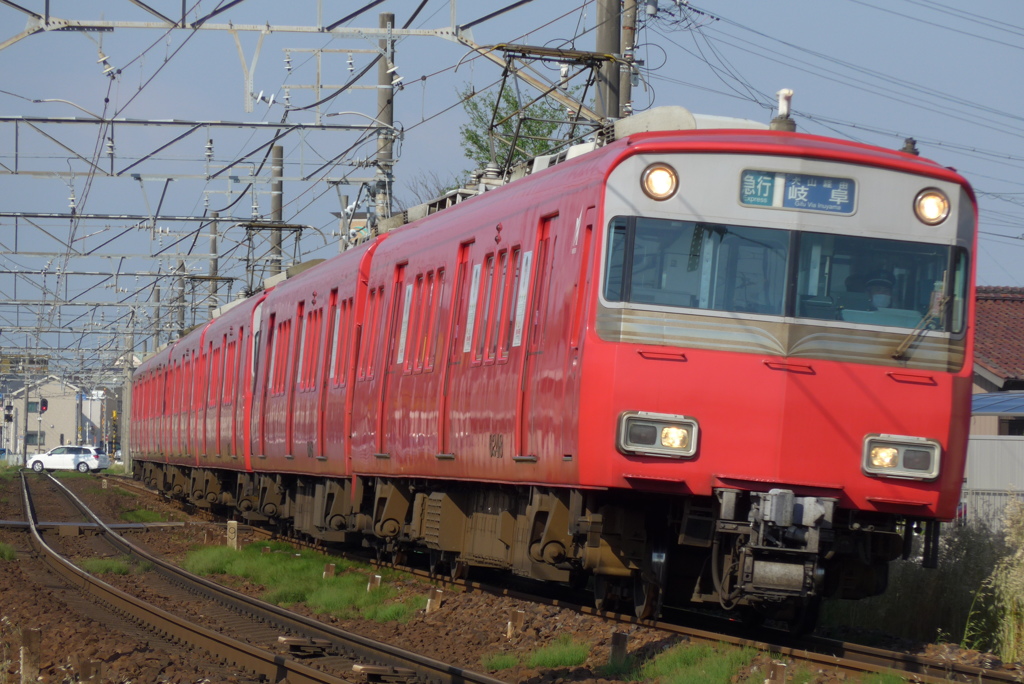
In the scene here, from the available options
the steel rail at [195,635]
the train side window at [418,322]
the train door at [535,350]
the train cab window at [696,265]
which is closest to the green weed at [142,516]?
the steel rail at [195,635]

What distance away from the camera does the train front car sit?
8281 mm

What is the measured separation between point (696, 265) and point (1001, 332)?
20595mm

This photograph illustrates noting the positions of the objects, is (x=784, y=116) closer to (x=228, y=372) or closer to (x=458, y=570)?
(x=458, y=570)

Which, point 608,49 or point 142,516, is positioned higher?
point 608,49

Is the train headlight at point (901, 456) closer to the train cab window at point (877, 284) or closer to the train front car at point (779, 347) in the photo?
the train front car at point (779, 347)

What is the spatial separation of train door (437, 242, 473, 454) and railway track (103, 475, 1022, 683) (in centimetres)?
161

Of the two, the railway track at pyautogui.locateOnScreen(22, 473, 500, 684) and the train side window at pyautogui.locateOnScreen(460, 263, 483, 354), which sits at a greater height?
the train side window at pyautogui.locateOnScreen(460, 263, 483, 354)

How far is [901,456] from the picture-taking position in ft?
27.5

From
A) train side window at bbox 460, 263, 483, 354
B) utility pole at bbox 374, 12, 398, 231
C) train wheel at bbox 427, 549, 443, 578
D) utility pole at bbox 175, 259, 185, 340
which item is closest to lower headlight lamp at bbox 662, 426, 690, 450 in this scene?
train side window at bbox 460, 263, 483, 354

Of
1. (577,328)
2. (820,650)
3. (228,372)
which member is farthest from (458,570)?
(228,372)

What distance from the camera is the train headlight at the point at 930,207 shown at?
8.64m

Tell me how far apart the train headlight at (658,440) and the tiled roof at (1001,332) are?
58.5 ft

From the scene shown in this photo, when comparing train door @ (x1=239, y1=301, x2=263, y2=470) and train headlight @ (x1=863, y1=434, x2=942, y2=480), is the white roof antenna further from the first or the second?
train door @ (x1=239, y1=301, x2=263, y2=470)

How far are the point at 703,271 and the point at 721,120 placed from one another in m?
1.63
